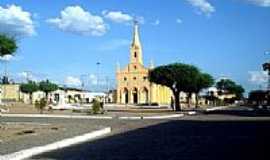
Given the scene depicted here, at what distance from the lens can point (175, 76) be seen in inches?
3410

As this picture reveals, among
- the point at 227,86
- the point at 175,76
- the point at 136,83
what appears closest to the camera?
the point at 175,76

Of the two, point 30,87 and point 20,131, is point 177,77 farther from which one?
point 30,87

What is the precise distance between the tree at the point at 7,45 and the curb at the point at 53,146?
6.11 metres

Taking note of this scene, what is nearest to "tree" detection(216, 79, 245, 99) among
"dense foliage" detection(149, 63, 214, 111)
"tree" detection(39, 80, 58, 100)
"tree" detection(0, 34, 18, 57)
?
"tree" detection(39, 80, 58, 100)

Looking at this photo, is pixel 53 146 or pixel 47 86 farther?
pixel 47 86

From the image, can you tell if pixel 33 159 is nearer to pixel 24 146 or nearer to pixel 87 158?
pixel 87 158

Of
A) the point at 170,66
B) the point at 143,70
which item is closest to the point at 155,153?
the point at 170,66

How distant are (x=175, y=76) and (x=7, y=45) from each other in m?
57.6

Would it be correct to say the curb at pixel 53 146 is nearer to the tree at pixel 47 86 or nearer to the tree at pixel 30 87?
the tree at pixel 47 86

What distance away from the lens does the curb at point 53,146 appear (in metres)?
16.2

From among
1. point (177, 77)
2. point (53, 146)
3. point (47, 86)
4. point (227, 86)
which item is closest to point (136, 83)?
point (47, 86)

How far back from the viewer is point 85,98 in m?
182

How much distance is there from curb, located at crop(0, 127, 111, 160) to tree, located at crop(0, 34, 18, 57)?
6.11 m

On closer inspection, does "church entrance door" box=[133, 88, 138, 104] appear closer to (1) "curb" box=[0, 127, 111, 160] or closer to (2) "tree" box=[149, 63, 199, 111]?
(2) "tree" box=[149, 63, 199, 111]
